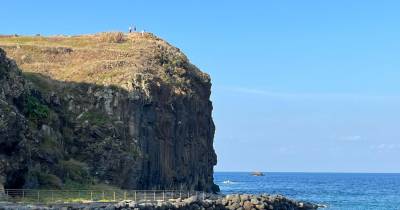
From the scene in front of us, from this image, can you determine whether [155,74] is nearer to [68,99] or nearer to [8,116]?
[68,99]

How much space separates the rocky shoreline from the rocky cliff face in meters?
8.48

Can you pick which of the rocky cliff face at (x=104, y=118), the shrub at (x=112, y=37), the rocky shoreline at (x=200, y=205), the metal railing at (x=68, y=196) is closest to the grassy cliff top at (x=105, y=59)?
the shrub at (x=112, y=37)

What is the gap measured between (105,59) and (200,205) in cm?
3580

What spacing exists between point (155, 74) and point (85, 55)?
12.5 metres

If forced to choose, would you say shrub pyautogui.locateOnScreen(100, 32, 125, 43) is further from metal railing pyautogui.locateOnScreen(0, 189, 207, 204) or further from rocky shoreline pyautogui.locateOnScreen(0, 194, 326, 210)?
metal railing pyautogui.locateOnScreen(0, 189, 207, 204)

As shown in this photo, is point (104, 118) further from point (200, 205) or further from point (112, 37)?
point (112, 37)

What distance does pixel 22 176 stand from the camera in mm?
55031

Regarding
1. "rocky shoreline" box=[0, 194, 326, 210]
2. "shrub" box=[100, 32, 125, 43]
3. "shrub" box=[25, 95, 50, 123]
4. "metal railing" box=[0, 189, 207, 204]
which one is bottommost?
"rocky shoreline" box=[0, 194, 326, 210]

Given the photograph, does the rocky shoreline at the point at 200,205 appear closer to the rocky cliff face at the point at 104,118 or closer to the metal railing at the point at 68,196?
the metal railing at the point at 68,196

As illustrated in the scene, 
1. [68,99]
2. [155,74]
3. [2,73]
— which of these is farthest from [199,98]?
[2,73]

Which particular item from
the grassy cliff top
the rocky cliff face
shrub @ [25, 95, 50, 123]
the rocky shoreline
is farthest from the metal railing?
the grassy cliff top

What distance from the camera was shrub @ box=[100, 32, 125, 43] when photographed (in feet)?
348

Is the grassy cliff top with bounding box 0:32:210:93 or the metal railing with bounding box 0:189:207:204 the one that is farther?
the grassy cliff top with bounding box 0:32:210:93

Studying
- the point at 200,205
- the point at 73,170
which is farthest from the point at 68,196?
the point at 200,205
